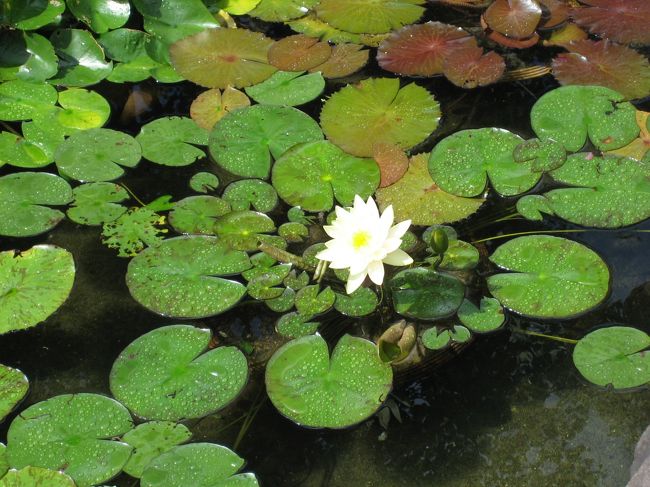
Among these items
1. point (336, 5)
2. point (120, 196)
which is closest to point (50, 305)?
point (120, 196)

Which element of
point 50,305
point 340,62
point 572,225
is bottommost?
point 50,305

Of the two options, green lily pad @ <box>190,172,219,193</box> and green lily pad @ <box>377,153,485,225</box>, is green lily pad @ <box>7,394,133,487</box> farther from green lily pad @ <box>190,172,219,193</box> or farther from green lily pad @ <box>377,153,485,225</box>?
green lily pad @ <box>377,153,485,225</box>

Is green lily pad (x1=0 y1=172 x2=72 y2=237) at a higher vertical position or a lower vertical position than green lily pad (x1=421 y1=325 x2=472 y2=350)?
higher

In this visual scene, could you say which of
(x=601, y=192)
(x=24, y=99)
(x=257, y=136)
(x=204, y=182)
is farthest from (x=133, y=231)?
(x=601, y=192)

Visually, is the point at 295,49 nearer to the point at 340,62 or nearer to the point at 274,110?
the point at 340,62

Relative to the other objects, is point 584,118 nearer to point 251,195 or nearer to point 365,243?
point 365,243

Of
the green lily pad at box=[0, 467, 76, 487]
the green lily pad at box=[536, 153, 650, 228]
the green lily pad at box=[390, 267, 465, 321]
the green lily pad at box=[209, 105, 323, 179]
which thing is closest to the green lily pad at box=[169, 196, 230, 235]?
the green lily pad at box=[209, 105, 323, 179]
